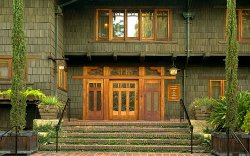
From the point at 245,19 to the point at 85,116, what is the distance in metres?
8.96

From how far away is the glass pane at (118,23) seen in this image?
63.4 feet

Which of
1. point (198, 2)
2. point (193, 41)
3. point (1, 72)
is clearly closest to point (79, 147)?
point (1, 72)

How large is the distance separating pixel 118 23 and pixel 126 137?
7034mm

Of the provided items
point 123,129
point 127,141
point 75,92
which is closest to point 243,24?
point 123,129

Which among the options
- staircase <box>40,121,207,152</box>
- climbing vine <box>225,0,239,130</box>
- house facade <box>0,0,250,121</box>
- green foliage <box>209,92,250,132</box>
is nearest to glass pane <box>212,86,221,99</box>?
house facade <box>0,0,250,121</box>

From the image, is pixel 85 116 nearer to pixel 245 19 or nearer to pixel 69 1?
pixel 69 1

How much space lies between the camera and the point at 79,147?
1316 cm

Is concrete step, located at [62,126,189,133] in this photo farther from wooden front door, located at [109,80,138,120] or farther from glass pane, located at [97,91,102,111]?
wooden front door, located at [109,80,138,120]

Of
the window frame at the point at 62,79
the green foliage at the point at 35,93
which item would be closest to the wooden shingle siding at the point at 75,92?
the window frame at the point at 62,79

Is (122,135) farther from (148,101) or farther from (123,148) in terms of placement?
(148,101)

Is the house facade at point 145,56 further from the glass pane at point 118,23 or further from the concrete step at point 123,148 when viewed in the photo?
the concrete step at point 123,148

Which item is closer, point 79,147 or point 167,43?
point 79,147

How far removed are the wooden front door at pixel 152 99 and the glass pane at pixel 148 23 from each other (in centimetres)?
230

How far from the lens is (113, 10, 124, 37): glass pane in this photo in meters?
19.3
